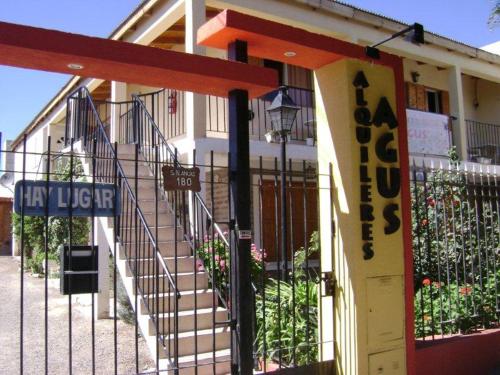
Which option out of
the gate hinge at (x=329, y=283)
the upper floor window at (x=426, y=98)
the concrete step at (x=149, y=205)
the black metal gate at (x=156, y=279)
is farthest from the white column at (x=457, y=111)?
the gate hinge at (x=329, y=283)

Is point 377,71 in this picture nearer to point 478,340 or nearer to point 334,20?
point 478,340

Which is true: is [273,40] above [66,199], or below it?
above

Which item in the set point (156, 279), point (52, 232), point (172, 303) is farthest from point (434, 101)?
point (156, 279)

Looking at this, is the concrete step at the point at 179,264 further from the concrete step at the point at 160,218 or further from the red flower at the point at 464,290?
the red flower at the point at 464,290

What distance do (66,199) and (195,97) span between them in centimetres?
473

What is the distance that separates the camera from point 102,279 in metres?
9.16

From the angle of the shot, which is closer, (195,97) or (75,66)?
(75,66)

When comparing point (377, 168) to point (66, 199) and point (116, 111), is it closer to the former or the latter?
point (66, 199)

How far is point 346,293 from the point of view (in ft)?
14.7

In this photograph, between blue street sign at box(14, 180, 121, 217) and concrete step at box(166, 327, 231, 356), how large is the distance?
200cm

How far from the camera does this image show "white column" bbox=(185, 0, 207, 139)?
7.95 meters

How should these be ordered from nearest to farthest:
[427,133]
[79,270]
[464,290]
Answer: [79,270] < [464,290] < [427,133]

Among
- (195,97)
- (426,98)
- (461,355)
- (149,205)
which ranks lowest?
(461,355)

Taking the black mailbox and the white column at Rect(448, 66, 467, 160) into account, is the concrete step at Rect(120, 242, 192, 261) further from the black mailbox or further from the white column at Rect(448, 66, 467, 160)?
the white column at Rect(448, 66, 467, 160)
